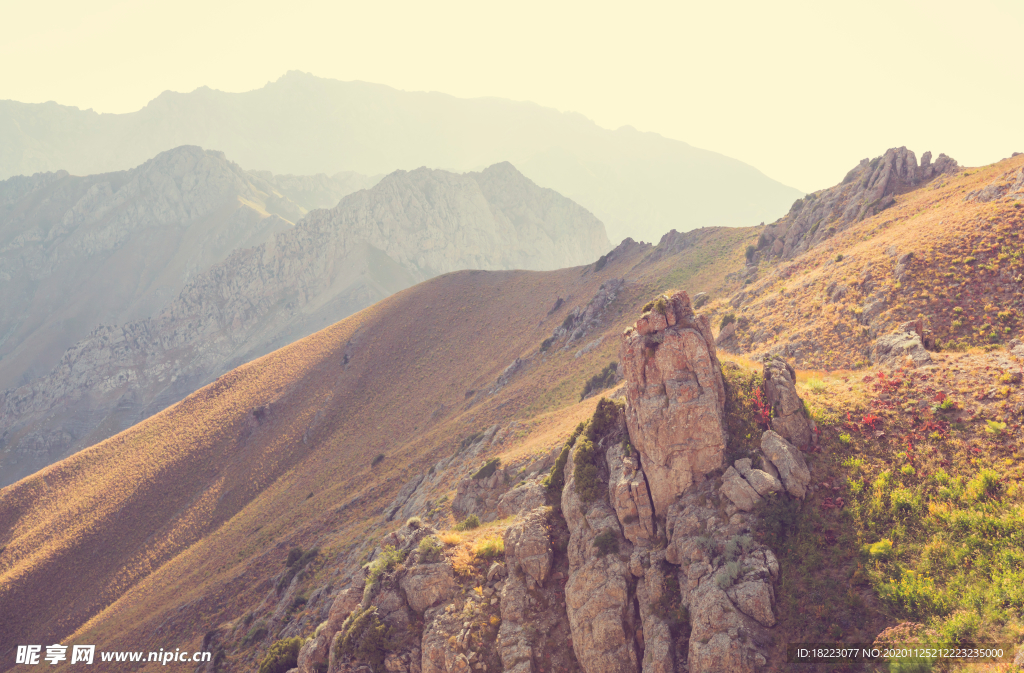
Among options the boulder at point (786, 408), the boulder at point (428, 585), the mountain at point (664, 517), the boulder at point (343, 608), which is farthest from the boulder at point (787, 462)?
the boulder at point (343, 608)

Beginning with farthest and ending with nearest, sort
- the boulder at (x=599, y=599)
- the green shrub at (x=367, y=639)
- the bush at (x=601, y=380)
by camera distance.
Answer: the bush at (x=601, y=380)
the green shrub at (x=367, y=639)
the boulder at (x=599, y=599)

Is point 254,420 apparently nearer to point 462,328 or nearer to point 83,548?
point 83,548

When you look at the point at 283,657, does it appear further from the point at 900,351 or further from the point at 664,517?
the point at 900,351

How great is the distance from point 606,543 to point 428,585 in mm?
8735

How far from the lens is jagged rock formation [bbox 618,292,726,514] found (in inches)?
747

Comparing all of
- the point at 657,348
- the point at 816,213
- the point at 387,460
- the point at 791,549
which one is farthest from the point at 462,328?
the point at 791,549

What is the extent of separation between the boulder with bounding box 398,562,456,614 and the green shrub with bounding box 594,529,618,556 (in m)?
7.40

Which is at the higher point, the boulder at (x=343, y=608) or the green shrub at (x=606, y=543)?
the green shrub at (x=606, y=543)

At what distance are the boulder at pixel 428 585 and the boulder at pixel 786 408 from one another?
15828 millimetres

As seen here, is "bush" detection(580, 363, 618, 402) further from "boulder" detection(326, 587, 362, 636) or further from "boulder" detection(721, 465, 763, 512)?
"boulder" detection(326, 587, 362, 636)

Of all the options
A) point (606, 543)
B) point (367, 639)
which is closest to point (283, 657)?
point (367, 639)

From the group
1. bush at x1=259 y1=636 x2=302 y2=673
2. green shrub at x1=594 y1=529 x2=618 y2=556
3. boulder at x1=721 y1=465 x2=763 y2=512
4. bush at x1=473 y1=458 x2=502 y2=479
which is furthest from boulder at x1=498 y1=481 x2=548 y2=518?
bush at x1=259 y1=636 x2=302 y2=673

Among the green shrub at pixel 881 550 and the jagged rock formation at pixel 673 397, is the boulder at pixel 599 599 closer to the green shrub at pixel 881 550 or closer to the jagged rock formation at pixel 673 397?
the jagged rock formation at pixel 673 397

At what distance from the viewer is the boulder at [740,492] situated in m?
17.4
